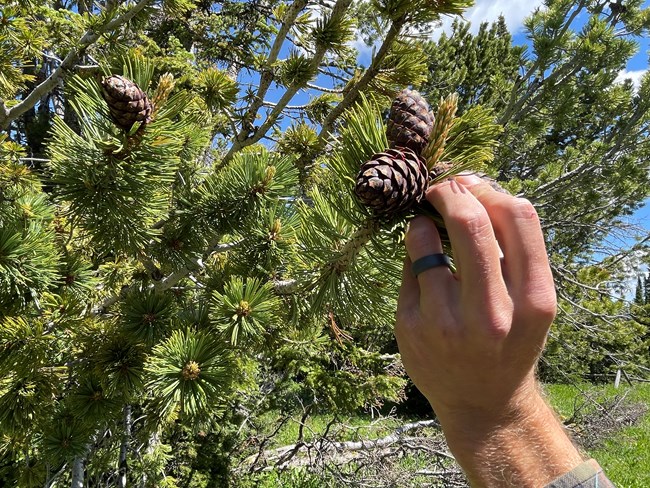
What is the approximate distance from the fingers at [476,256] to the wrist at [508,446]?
19 centimetres

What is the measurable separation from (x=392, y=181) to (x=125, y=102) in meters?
0.53

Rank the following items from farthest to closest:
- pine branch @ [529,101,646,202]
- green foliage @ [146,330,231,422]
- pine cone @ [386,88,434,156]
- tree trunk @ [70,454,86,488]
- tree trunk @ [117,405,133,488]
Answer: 1. pine branch @ [529,101,646,202]
2. tree trunk @ [117,405,133,488]
3. tree trunk @ [70,454,86,488]
4. green foliage @ [146,330,231,422]
5. pine cone @ [386,88,434,156]

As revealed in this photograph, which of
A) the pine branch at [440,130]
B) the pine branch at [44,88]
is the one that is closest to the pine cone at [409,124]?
the pine branch at [440,130]

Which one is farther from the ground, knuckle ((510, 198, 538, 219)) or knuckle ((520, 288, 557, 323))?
knuckle ((510, 198, 538, 219))

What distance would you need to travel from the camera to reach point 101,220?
103 cm

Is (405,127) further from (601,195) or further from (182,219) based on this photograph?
(601,195)

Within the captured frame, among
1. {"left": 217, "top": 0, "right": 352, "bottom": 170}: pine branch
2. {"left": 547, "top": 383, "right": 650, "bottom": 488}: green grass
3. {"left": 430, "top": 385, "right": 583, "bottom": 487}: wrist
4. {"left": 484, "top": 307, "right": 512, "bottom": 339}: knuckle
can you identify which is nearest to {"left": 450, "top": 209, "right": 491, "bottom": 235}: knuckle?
{"left": 484, "top": 307, "right": 512, "bottom": 339}: knuckle

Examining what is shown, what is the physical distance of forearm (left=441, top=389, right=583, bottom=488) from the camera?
0.68 metres

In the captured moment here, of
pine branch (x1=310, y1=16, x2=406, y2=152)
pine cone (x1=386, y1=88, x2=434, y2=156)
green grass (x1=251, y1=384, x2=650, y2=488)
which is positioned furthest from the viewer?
green grass (x1=251, y1=384, x2=650, y2=488)

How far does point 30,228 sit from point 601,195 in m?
5.92

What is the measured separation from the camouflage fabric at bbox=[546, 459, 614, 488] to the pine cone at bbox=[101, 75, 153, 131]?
960mm

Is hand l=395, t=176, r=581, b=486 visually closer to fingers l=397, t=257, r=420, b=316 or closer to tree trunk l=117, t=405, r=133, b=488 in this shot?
fingers l=397, t=257, r=420, b=316

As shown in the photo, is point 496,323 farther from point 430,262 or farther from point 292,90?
point 292,90

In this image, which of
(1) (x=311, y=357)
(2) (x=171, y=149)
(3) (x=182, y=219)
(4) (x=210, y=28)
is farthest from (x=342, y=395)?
(4) (x=210, y=28)
